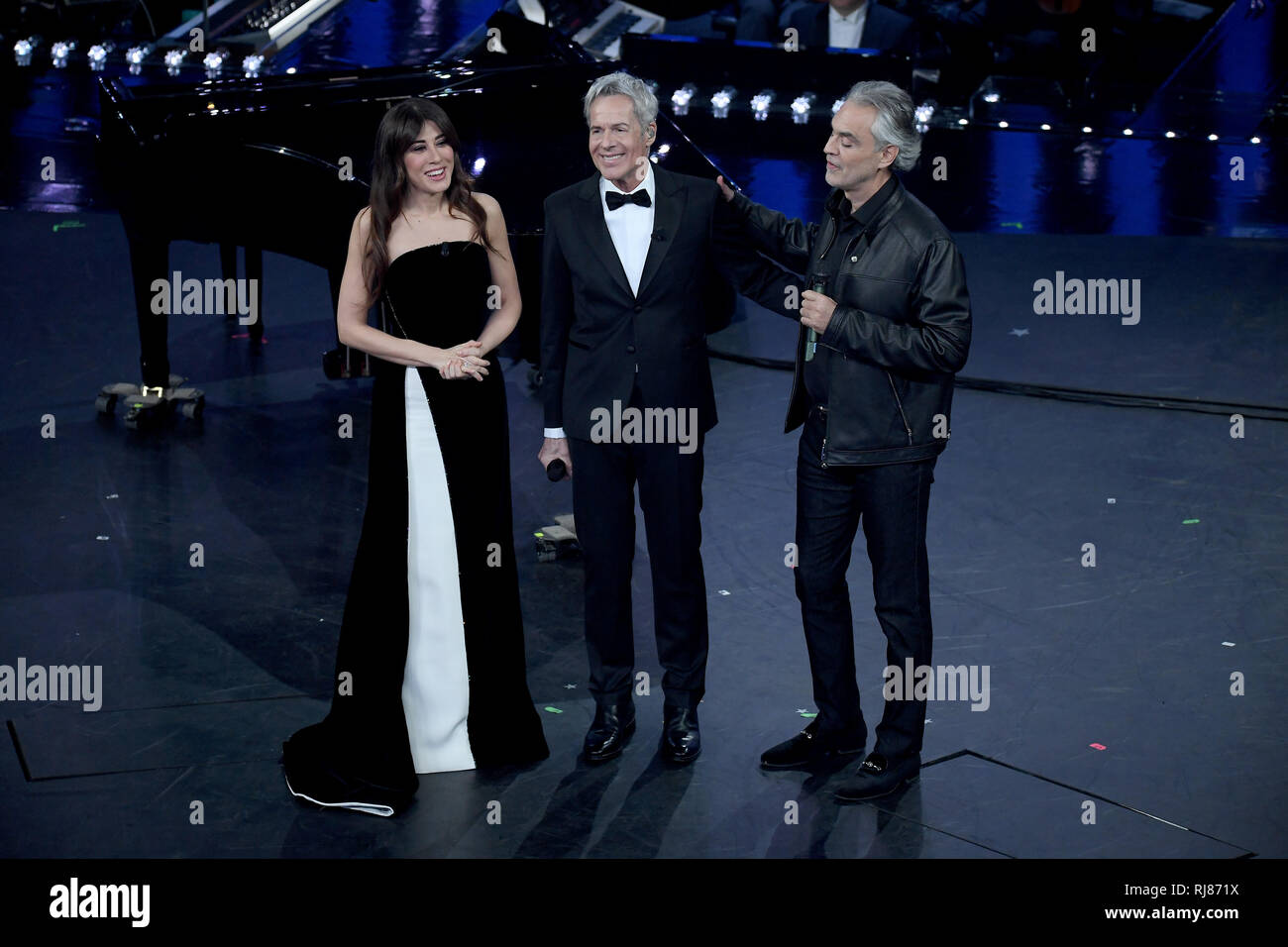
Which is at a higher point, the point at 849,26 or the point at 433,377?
the point at 849,26

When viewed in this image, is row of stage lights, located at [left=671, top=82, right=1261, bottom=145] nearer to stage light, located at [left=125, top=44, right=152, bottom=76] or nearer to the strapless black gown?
stage light, located at [left=125, top=44, right=152, bottom=76]

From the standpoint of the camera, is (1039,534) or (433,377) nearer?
(433,377)

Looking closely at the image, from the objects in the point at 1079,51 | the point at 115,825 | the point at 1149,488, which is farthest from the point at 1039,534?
the point at 1079,51

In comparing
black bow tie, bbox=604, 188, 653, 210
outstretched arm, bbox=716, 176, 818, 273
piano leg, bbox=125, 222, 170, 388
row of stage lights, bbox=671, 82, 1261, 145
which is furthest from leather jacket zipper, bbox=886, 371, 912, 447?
row of stage lights, bbox=671, 82, 1261, 145

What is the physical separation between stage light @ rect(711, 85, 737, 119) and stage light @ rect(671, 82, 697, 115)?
0.16 m

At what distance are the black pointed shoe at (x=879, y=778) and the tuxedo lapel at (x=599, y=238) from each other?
1333 millimetres

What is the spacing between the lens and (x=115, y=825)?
366 centimetres

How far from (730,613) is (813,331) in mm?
1355

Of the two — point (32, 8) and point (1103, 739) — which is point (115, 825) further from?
point (32, 8)

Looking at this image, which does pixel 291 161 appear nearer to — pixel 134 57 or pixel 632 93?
pixel 632 93

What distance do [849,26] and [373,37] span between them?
3.02 meters

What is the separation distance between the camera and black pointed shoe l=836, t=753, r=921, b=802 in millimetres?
3797

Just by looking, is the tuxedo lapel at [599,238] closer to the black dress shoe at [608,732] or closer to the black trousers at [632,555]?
the black trousers at [632,555]
